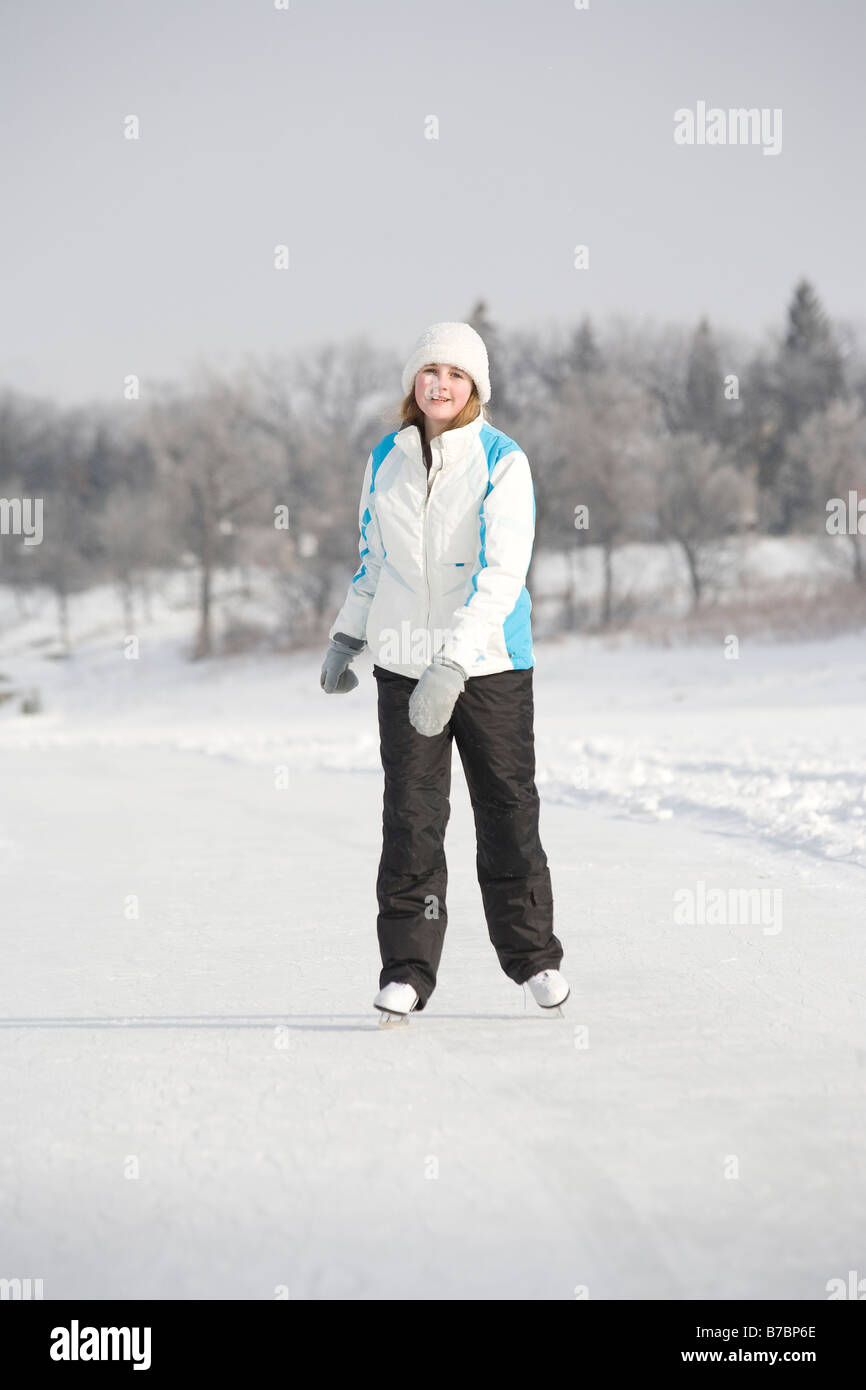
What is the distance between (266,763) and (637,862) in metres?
5.79

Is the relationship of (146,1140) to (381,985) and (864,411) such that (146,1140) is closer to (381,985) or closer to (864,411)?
(381,985)

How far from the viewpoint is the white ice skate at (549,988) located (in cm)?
318

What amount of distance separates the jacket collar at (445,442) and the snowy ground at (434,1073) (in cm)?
132

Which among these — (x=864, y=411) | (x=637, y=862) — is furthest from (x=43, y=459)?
(x=637, y=862)

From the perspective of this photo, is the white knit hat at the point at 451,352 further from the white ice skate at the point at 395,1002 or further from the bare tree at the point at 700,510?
the bare tree at the point at 700,510

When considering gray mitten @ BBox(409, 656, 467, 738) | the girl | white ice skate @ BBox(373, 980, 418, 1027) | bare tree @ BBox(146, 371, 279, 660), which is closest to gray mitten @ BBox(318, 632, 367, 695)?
the girl

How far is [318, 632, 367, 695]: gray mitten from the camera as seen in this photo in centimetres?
352

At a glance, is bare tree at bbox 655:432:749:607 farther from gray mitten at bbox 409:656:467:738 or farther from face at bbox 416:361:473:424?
gray mitten at bbox 409:656:467:738

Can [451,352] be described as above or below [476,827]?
above

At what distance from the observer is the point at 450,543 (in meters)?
3.19

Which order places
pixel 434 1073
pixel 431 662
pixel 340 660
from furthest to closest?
pixel 340 660 < pixel 431 662 < pixel 434 1073

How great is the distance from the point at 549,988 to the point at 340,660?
39.0 inches

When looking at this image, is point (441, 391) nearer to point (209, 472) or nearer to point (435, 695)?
point (435, 695)

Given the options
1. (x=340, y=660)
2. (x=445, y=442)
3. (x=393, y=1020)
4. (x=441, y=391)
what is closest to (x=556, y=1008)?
(x=393, y=1020)
